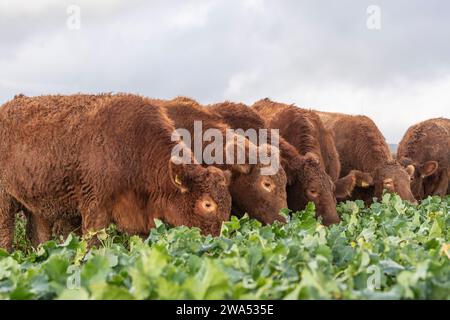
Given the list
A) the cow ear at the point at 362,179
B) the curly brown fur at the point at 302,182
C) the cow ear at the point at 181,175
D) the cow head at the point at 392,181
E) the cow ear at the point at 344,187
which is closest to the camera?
the cow ear at the point at 181,175

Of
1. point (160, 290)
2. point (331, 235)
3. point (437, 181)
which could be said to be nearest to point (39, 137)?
point (331, 235)

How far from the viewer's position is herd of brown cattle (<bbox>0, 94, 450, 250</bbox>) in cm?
940

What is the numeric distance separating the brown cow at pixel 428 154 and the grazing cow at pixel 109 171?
10311mm

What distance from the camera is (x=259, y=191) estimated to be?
1034 cm

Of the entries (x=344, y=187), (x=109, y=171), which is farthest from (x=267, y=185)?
(x=344, y=187)

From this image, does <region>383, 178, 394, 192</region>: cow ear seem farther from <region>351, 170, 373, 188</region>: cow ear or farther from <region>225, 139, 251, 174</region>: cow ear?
<region>225, 139, 251, 174</region>: cow ear

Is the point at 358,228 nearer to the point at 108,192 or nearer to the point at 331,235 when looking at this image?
the point at 331,235

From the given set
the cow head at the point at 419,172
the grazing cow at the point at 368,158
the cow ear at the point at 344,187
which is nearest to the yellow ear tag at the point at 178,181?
the cow ear at the point at 344,187

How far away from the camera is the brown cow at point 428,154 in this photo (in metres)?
19.0

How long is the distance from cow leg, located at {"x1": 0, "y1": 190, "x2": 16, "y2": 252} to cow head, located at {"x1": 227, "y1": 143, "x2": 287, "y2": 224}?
12.7 ft

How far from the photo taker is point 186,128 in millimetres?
11461

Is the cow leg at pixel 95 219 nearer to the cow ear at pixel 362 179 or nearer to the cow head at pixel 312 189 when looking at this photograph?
the cow head at pixel 312 189

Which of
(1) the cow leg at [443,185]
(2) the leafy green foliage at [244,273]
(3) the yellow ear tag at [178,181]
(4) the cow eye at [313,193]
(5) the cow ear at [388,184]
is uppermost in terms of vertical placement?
(3) the yellow ear tag at [178,181]

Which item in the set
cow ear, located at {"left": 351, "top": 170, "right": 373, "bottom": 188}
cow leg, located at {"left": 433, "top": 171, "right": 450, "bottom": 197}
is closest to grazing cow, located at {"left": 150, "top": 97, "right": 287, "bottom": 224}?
cow ear, located at {"left": 351, "top": 170, "right": 373, "bottom": 188}
